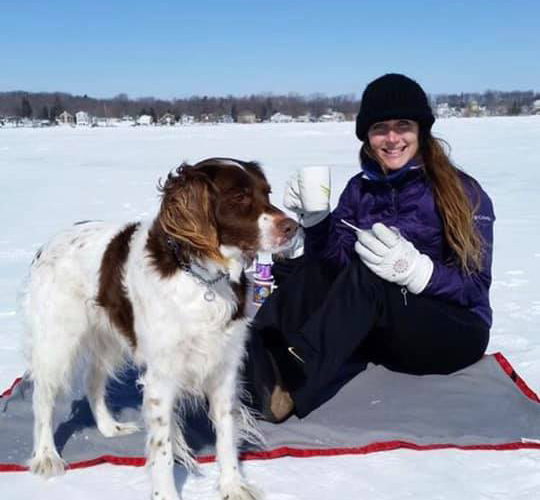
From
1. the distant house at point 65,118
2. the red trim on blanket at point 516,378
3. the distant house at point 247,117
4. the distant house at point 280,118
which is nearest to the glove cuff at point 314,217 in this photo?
the red trim on blanket at point 516,378

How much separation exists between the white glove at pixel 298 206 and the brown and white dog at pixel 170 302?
0.93 meters

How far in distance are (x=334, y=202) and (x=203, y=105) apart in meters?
92.8

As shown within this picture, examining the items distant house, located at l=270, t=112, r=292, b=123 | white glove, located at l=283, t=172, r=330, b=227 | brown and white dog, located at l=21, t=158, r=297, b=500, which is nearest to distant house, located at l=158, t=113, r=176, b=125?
distant house, located at l=270, t=112, r=292, b=123

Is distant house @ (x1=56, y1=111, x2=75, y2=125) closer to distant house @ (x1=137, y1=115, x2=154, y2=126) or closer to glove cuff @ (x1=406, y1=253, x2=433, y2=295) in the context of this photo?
distant house @ (x1=137, y1=115, x2=154, y2=126)

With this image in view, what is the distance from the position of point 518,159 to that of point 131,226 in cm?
1770

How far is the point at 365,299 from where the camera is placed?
3207mm

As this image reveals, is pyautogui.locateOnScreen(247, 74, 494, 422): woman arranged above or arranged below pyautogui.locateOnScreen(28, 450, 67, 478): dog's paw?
above

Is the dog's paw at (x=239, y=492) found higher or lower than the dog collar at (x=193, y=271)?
lower

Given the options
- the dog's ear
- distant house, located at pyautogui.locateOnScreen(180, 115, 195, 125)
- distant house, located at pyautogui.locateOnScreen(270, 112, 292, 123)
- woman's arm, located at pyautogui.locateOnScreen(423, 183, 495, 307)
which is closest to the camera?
the dog's ear

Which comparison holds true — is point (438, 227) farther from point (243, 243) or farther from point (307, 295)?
point (243, 243)

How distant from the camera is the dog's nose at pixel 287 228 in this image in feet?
8.70

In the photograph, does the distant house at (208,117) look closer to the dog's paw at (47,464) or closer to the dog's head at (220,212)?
the dog's paw at (47,464)

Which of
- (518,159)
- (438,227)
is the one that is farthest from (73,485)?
(518,159)

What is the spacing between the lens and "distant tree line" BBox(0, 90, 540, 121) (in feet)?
301
